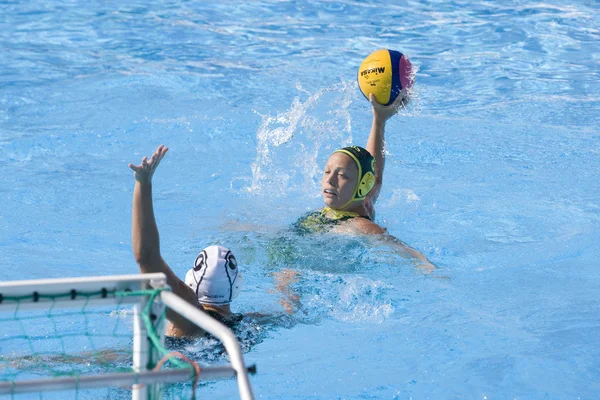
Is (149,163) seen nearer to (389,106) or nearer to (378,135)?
(389,106)

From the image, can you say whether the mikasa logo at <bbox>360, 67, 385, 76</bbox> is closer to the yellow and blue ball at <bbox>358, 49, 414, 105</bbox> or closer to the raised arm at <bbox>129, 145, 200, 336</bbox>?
the yellow and blue ball at <bbox>358, 49, 414, 105</bbox>

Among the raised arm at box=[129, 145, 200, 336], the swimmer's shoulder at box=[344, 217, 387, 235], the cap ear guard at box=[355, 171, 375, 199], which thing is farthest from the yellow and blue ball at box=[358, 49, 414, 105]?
the raised arm at box=[129, 145, 200, 336]

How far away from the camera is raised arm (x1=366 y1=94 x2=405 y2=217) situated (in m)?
6.18

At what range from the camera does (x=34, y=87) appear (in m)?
9.45

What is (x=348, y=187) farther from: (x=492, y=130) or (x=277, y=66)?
(x=277, y=66)

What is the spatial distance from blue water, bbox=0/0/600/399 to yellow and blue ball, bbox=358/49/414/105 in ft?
3.86

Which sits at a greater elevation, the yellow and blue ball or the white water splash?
the yellow and blue ball

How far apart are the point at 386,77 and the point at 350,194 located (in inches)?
37.2

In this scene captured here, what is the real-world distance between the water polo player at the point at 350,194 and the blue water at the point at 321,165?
144mm

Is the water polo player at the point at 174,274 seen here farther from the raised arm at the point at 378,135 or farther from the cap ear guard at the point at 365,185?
the raised arm at the point at 378,135

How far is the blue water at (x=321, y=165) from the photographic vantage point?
4.70 m

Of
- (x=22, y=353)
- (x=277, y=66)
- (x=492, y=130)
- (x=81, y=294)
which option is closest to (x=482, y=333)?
(x=22, y=353)

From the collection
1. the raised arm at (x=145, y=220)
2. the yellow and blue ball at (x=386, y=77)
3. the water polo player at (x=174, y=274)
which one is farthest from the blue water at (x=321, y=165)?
the yellow and blue ball at (x=386, y=77)

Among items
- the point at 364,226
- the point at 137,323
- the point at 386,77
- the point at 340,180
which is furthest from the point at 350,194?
the point at 137,323
